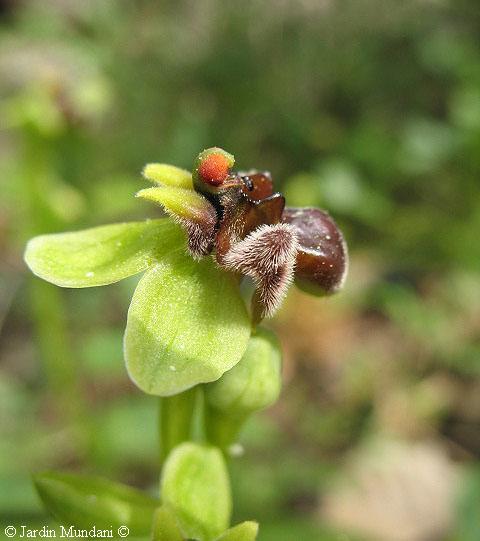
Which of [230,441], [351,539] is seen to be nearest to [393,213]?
[351,539]

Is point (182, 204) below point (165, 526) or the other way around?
Result: the other way around

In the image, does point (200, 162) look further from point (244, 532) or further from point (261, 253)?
point (244, 532)

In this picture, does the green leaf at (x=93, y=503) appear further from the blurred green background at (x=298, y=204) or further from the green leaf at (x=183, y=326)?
the blurred green background at (x=298, y=204)

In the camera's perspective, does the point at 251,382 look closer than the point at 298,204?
Yes

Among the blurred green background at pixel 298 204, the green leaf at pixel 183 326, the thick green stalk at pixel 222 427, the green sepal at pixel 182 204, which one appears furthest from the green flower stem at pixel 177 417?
the blurred green background at pixel 298 204

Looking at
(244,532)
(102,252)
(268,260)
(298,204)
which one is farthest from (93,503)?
(298,204)

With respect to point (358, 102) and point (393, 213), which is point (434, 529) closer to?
point (393, 213)

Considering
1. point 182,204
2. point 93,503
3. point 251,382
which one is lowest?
point 93,503
